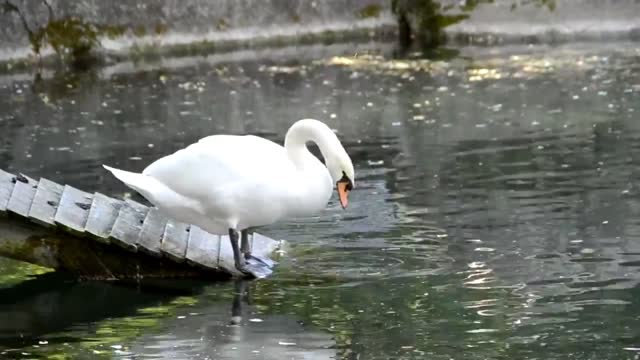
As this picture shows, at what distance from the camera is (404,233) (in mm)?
10094

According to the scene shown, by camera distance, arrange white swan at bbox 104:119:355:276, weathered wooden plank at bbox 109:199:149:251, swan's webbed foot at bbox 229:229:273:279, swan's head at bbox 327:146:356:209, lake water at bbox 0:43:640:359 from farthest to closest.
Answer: weathered wooden plank at bbox 109:199:149:251 → swan's webbed foot at bbox 229:229:273:279 → swan's head at bbox 327:146:356:209 → white swan at bbox 104:119:355:276 → lake water at bbox 0:43:640:359

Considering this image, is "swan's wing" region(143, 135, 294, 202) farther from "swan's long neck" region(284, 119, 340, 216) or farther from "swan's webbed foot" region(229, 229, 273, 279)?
"swan's webbed foot" region(229, 229, 273, 279)

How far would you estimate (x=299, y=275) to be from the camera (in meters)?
8.94

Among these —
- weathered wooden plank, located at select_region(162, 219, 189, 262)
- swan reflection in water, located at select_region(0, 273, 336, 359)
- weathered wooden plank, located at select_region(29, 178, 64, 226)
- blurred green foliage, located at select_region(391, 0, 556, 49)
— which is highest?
blurred green foliage, located at select_region(391, 0, 556, 49)

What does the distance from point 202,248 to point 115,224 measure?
0.67 meters

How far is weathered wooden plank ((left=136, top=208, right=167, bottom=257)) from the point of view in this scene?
349 inches

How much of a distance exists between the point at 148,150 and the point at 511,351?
31.1 feet

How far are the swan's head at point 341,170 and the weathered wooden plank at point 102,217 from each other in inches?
66.2

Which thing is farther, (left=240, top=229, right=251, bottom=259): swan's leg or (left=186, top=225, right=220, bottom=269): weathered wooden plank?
(left=240, top=229, right=251, bottom=259): swan's leg

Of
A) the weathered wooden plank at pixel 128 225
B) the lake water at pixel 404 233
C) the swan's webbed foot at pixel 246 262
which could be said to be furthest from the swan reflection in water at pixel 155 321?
the weathered wooden plank at pixel 128 225

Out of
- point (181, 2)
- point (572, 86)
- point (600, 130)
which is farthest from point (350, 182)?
point (181, 2)

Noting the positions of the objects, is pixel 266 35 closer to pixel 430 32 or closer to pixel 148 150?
pixel 430 32

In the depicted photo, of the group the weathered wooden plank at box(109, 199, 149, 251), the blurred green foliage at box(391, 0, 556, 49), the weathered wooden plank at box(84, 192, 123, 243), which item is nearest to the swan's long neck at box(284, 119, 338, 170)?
the weathered wooden plank at box(109, 199, 149, 251)

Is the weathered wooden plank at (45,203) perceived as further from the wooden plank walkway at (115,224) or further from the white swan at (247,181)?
the white swan at (247,181)
